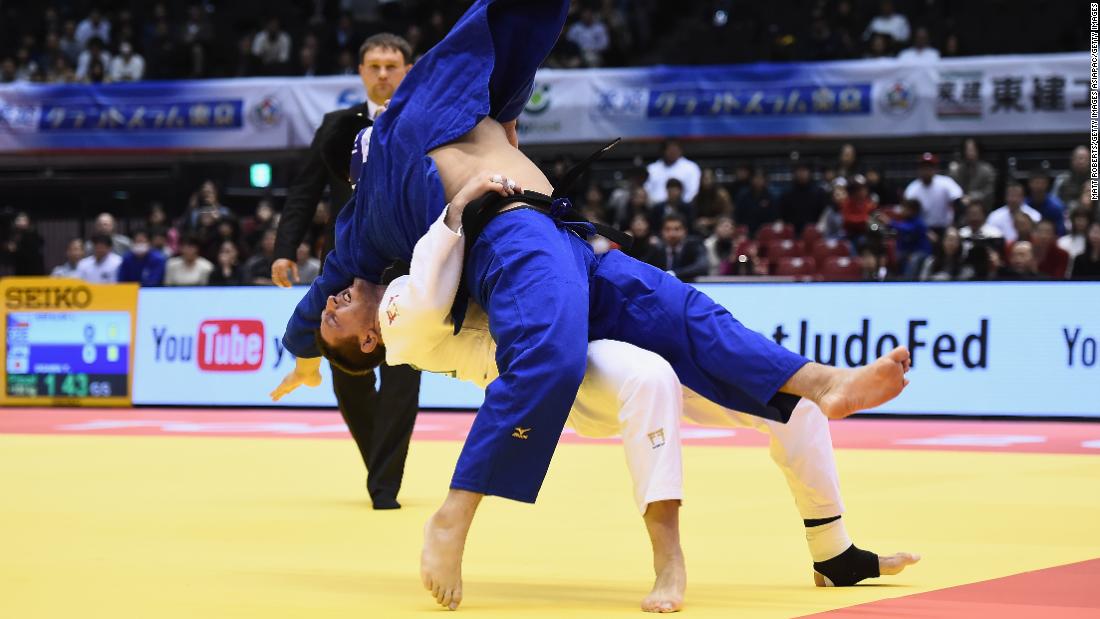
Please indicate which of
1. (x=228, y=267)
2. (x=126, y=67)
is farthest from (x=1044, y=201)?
(x=126, y=67)

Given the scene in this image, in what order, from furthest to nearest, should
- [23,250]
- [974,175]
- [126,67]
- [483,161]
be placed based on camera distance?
[126,67]
[23,250]
[974,175]
[483,161]

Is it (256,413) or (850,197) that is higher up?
(850,197)

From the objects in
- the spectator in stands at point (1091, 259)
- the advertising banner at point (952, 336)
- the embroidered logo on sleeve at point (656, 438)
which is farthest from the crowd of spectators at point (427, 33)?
the embroidered logo on sleeve at point (656, 438)

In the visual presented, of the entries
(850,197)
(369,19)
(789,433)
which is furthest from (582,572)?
(369,19)

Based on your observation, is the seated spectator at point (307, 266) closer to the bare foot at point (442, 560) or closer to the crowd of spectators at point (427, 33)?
the crowd of spectators at point (427, 33)

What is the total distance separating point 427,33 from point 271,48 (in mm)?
1988

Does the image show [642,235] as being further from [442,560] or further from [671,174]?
[442,560]

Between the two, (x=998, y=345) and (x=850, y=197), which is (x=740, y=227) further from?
(x=998, y=345)

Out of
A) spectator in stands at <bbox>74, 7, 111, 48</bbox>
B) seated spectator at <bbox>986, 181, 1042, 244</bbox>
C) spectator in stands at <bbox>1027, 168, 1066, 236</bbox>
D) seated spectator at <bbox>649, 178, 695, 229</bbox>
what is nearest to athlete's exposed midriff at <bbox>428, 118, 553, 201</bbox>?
seated spectator at <bbox>986, 181, 1042, 244</bbox>

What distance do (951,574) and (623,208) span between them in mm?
10566

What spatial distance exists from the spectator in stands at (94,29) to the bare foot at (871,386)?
58.9 feet

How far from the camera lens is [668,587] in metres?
3.38

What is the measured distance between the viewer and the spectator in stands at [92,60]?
18547 millimetres

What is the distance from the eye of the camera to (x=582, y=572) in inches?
159
